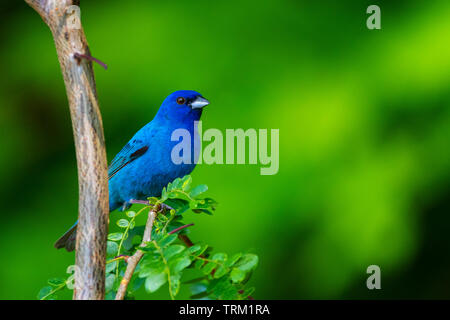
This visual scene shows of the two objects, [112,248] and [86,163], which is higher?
[86,163]

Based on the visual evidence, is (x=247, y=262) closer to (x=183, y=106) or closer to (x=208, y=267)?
(x=208, y=267)

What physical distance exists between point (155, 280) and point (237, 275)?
17 centimetres

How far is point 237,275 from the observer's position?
1.17m

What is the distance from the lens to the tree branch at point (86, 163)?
1.02 m

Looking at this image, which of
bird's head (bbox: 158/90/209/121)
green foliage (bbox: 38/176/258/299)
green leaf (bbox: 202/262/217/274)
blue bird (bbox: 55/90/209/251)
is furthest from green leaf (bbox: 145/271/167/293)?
bird's head (bbox: 158/90/209/121)

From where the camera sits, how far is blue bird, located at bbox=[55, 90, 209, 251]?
2010 millimetres

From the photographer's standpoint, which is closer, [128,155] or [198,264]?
[198,264]

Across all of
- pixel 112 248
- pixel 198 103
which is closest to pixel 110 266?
pixel 112 248

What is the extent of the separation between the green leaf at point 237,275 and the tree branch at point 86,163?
277 mm

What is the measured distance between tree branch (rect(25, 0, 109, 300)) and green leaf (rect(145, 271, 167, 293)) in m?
0.11

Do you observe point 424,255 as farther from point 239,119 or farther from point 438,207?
point 239,119

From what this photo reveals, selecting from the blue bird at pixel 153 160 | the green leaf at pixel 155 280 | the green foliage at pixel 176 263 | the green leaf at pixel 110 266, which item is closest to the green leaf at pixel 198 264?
the green foliage at pixel 176 263
